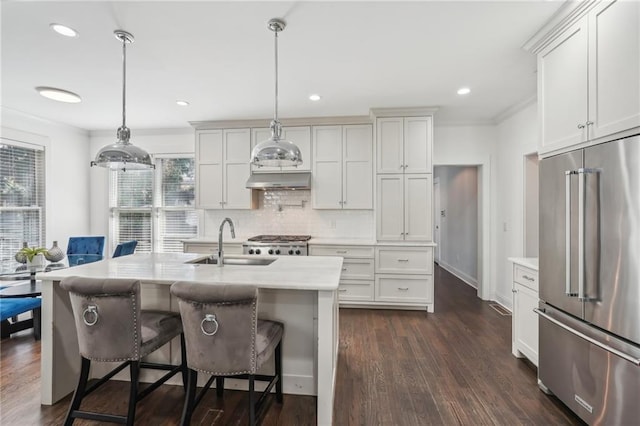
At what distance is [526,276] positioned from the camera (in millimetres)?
2650

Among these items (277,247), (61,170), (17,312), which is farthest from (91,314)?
(61,170)

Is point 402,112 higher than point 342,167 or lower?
higher

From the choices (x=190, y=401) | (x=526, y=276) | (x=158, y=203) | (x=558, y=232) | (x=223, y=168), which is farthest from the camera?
(x=158, y=203)

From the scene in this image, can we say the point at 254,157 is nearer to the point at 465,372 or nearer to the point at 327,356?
the point at 327,356

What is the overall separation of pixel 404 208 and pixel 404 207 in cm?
1

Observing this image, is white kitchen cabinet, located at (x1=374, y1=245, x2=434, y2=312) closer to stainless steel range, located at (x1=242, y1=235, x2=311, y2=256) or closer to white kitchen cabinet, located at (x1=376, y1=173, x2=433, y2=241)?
white kitchen cabinet, located at (x1=376, y1=173, x2=433, y2=241)

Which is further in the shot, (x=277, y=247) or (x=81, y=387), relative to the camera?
(x=277, y=247)

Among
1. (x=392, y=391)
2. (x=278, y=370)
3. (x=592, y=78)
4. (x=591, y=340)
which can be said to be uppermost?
(x=592, y=78)

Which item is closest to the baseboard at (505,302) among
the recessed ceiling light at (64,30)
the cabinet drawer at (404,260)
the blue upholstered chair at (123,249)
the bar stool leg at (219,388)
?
the cabinet drawer at (404,260)

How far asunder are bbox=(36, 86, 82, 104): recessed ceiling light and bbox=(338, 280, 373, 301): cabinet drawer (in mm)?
4029

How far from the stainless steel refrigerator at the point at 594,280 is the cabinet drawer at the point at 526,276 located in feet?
1.03

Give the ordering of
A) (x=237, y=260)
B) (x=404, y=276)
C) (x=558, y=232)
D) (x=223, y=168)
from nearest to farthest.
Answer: (x=558, y=232) → (x=237, y=260) → (x=404, y=276) → (x=223, y=168)

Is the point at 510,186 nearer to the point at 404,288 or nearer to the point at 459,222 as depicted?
the point at 404,288

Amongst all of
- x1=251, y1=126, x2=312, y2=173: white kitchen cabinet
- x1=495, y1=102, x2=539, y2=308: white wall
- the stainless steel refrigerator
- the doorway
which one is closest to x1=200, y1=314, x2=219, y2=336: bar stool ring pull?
the stainless steel refrigerator
